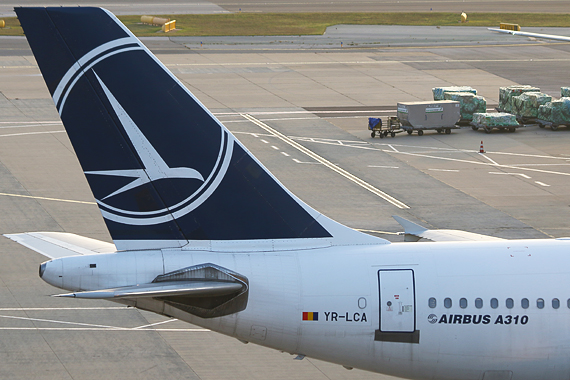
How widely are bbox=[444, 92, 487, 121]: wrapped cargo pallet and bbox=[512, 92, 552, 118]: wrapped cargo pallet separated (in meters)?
2.46

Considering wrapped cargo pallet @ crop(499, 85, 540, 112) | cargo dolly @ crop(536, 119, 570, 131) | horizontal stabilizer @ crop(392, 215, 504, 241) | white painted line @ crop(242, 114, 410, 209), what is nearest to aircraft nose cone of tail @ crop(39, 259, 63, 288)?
horizontal stabilizer @ crop(392, 215, 504, 241)

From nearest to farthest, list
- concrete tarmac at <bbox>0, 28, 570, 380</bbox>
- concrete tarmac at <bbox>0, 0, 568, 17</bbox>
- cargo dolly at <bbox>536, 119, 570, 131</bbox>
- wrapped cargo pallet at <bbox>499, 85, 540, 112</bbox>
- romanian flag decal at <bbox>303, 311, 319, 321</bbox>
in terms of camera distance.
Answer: romanian flag decal at <bbox>303, 311, 319, 321</bbox> < concrete tarmac at <bbox>0, 28, 570, 380</bbox> < cargo dolly at <bbox>536, 119, 570, 131</bbox> < wrapped cargo pallet at <bbox>499, 85, 540, 112</bbox> < concrete tarmac at <bbox>0, 0, 568, 17</bbox>

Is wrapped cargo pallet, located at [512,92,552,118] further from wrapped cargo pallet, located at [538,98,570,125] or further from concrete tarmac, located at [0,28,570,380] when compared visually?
concrete tarmac, located at [0,28,570,380]

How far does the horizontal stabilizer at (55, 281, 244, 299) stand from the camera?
45.2 feet

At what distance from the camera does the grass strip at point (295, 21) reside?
103062 mm

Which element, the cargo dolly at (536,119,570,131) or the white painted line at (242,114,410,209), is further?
the cargo dolly at (536,119,570,131)

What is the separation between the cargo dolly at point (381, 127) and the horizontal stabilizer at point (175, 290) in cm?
3883

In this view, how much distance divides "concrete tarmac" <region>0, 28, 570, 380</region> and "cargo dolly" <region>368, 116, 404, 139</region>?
0.98 metres

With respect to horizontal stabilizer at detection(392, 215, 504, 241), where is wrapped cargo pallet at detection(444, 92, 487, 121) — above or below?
below

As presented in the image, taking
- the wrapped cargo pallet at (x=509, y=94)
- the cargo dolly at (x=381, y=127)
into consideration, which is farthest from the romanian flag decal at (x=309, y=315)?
the wrapped cargo pallet at (x=509, y=94)

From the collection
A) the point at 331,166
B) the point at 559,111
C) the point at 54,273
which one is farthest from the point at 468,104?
the point at 54,273

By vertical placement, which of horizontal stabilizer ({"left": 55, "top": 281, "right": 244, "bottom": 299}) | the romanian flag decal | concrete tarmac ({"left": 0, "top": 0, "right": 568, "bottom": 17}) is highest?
concrete tarmac ({"left": 0, "top": 0, "right": 568, "bottom": 17})

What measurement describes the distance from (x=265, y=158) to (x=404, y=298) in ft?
105

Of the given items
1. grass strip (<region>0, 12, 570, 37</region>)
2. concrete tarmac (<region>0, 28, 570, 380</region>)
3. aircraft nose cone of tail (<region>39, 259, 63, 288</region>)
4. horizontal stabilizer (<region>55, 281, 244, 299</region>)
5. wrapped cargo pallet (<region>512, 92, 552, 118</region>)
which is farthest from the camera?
grass strip (<region>0, 12, 570, 37</region>)
